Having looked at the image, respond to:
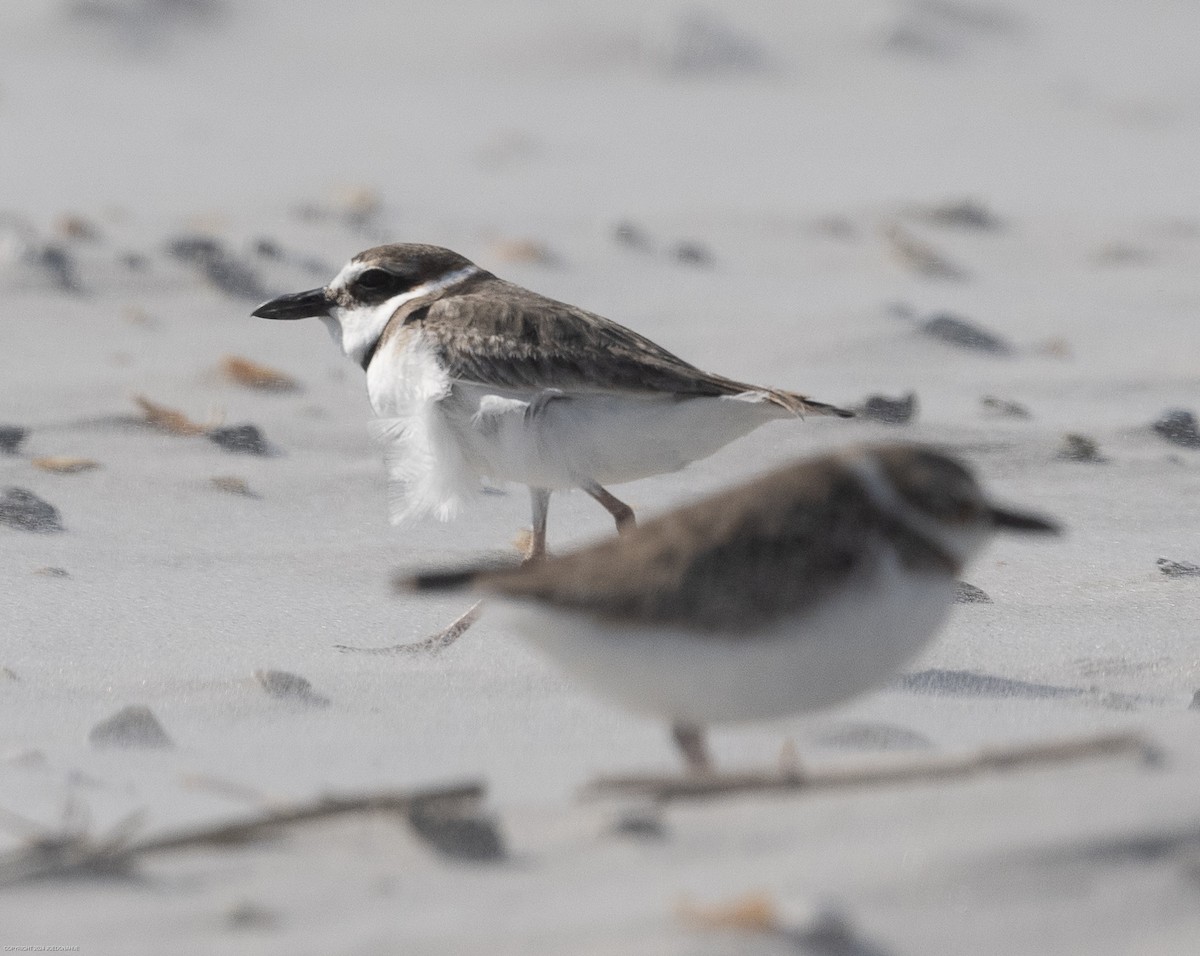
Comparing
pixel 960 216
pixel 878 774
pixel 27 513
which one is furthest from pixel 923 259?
pixel 878 774

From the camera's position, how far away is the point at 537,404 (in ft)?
13.6

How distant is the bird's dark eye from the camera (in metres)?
4.86

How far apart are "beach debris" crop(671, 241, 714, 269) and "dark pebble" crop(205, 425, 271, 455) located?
9.29 feet

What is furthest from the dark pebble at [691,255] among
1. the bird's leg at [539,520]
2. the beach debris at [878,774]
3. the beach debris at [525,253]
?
the beach debris at [878,774]

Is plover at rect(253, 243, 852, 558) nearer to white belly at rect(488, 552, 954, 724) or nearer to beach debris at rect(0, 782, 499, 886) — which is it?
white belly at rect(488, 552, 954, 724)

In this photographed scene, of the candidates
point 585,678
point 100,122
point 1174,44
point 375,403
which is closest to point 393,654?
point 375,403

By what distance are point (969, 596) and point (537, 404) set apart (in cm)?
111

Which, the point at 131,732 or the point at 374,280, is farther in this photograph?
the point at 374,280

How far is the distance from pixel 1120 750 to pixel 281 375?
13.9 feet

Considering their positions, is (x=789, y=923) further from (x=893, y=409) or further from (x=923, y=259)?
(x=923, y=259)

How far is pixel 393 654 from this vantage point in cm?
385

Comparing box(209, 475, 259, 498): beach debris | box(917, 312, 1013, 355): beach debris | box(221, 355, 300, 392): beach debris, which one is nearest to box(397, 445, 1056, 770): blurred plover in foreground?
box(209, 475, 259, 498): beach debris

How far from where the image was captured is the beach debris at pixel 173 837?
2381 mm

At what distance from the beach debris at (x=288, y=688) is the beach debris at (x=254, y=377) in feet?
8.95
